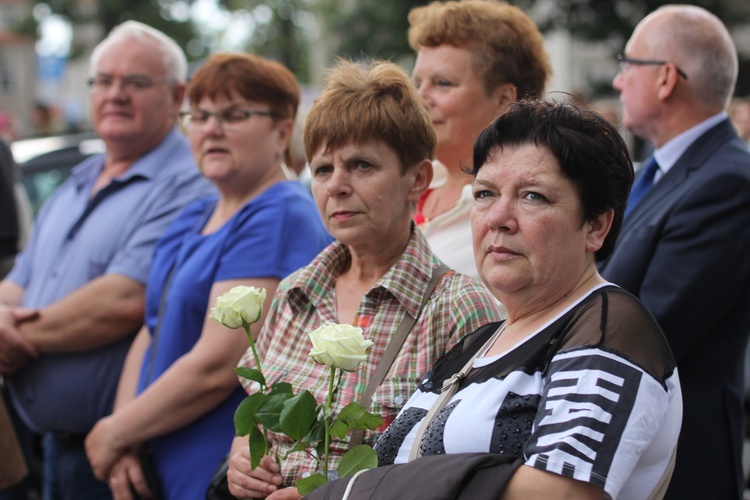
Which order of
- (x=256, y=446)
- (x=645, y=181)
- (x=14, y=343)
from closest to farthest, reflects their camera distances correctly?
1. (x=256, y=446)
2. (x=645, y=181)
3. (x=14, y=343)

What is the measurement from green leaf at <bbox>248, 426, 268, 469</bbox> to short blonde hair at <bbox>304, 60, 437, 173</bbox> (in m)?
0.83

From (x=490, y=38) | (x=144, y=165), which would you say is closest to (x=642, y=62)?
(x=490, y=38)

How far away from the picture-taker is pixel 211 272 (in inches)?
128

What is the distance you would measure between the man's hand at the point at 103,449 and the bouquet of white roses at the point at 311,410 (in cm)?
125

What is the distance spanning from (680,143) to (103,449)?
238 centimetres

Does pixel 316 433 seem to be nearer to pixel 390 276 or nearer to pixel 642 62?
pixel 390 276

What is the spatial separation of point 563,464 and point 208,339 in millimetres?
1733

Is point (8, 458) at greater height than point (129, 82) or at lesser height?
lesser

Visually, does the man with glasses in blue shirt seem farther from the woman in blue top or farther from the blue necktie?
the blue necktie

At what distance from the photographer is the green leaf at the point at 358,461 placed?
2.03 meters

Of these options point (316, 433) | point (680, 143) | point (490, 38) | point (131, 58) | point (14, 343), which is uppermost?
point (490, 38)

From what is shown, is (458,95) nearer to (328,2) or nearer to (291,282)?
(291,282)

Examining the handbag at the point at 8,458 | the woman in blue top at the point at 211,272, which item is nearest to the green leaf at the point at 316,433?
the woman in blue top at the point at 211,272

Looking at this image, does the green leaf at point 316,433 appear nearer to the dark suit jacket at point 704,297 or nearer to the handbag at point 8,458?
the dark suit jacket at point 704,297
